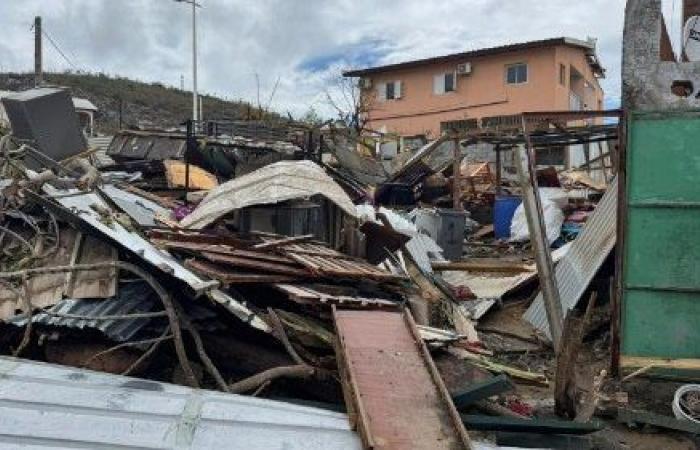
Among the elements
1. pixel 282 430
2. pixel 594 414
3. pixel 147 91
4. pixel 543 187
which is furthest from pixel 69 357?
pixel 147 91

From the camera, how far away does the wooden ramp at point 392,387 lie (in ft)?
11.3

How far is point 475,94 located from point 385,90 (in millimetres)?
5118

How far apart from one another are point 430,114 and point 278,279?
30321mm

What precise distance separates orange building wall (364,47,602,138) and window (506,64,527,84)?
19 centimetres

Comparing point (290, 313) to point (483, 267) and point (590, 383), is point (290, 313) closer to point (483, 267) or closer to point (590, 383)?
point (590, 383)

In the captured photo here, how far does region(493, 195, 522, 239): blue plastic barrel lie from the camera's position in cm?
1487

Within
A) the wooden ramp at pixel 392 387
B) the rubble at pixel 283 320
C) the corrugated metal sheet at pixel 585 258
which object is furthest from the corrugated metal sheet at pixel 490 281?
the wooden ramp at pixel 392 387

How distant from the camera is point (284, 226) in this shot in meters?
6.99

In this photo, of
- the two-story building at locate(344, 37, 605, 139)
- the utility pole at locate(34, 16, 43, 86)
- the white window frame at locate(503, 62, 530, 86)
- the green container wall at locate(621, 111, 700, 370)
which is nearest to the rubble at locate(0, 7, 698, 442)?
the green container wall at locate(621, 111, 700, 370)

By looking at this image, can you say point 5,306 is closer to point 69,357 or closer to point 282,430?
point 69,357

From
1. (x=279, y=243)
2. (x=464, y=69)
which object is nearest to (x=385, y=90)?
(x=464, y=69)

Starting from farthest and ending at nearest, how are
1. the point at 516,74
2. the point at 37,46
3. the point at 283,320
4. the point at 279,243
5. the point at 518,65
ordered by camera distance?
the point at 516,74 → the point at 518,65 → the point at 37,46 → the point at 279,243 → the point at 283,320

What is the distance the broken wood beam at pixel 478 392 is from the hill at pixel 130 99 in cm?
3328

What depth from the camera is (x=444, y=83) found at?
34.1 metres
